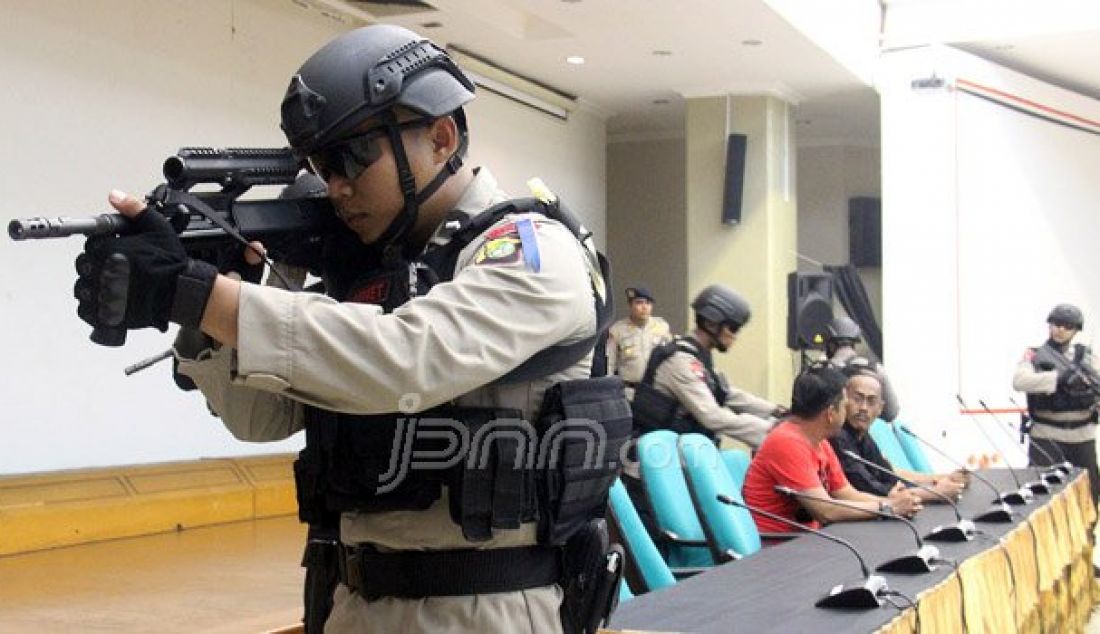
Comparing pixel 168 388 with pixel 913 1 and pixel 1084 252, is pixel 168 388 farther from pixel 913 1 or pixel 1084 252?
pixel 1084 252

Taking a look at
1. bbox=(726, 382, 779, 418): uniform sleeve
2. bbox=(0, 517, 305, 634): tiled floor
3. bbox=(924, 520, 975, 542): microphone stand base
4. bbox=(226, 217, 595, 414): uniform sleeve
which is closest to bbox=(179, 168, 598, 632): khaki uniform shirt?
bbox=(226, 217, 595, 414): uniform sleeve

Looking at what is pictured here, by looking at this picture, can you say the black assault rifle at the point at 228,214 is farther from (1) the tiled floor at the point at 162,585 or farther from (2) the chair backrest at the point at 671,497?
(2) the chair backrest at the point at 671,497

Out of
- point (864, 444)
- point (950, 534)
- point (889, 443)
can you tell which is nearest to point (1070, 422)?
point (889, 443)

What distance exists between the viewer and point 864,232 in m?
12.8

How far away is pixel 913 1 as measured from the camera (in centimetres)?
1026

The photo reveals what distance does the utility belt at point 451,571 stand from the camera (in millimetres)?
1434

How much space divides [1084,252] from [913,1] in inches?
104

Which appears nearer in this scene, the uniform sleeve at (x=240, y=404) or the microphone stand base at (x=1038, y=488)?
the uniform sleeve at (x=240, y=404)

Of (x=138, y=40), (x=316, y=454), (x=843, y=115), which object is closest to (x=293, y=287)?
(x=316, y=454)

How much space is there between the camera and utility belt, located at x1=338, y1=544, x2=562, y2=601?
1.43 metres

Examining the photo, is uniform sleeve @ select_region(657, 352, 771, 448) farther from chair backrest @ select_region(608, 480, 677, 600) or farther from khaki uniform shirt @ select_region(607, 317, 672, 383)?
khaki uniform shirt @ select_region(607, 317, 672, 383)

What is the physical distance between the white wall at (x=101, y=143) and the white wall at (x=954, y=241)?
15.5 feet

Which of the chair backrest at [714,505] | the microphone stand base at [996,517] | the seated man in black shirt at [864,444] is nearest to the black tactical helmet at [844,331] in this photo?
the seated man in black shirt at [864,444]

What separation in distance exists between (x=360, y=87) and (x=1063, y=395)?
6.85 m
